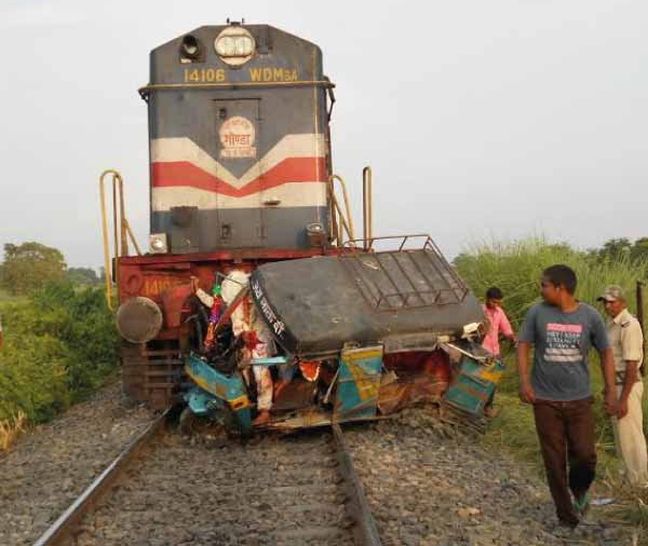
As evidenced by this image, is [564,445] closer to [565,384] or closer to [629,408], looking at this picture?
[565,384]

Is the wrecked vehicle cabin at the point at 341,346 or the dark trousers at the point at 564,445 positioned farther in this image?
the wrecked vehicle cabin at the point at 341,346

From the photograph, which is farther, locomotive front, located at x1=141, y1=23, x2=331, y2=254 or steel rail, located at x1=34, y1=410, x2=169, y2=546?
locomotive front, located at x1=141, y1=23, x2=331, y2=254

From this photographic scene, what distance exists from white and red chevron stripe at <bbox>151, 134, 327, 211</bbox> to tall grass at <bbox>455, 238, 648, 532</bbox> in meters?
3.26

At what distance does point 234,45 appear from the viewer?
9688mm

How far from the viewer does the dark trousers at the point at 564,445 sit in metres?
4.90

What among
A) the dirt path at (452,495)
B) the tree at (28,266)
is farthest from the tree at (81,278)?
the dirt path at (452,495)

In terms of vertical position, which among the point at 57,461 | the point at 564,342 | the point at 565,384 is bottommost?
the point at 57,461

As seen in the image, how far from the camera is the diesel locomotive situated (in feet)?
23.6

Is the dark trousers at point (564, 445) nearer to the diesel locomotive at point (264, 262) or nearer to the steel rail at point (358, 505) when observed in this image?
the steel rail at point (358, 505)

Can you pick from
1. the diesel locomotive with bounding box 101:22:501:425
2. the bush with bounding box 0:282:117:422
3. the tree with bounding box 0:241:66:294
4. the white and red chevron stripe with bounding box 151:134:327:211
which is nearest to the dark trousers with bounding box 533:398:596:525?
the diesel locomotive with bounding box 101:22:501:425

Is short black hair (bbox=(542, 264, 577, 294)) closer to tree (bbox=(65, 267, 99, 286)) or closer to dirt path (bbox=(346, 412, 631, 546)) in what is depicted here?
dirt path (bbox=(346, 412, 631, 546))

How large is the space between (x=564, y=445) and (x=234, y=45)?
6381 mm

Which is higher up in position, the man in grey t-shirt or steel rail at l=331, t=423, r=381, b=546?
the man in grey t-shirt

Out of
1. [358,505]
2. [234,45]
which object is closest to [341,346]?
[358,505]
